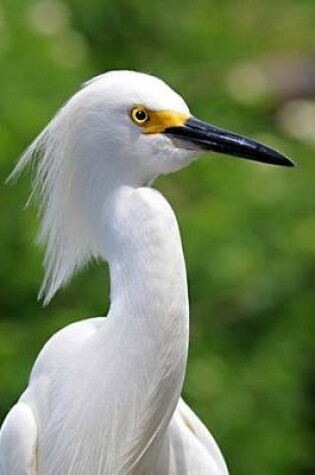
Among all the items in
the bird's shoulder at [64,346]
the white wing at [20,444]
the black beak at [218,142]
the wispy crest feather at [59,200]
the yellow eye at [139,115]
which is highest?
the yellow eye at [139,115]

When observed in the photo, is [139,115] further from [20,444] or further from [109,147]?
[20,444]

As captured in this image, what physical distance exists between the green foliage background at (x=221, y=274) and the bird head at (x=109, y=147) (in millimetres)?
1716

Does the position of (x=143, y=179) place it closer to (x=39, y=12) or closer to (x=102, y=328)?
(x=102, y=328)

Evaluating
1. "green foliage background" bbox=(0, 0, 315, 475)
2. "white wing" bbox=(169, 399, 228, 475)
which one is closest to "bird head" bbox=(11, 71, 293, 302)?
"white wing" bbox=(169, 399, 228, 475)

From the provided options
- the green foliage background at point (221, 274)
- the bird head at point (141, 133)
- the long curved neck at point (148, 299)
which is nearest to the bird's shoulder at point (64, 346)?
the long curved neck at point (148, 299)

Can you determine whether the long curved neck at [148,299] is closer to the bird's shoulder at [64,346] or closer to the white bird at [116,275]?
the white bird at [116,275]

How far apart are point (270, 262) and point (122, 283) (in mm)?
2293

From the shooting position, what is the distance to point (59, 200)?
255 centimetres

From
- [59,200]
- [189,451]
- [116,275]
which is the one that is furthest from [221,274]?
[116,275]

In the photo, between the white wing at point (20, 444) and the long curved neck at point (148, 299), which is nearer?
the long curved neck at point (148, 299)

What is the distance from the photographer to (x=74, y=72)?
4789mm

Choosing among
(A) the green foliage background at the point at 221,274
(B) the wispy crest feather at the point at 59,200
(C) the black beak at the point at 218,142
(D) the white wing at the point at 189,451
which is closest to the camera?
(C) the black beak at the point at 218,142

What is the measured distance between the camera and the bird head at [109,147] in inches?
93.3

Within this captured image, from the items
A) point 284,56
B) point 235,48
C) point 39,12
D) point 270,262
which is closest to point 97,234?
point 270,262
